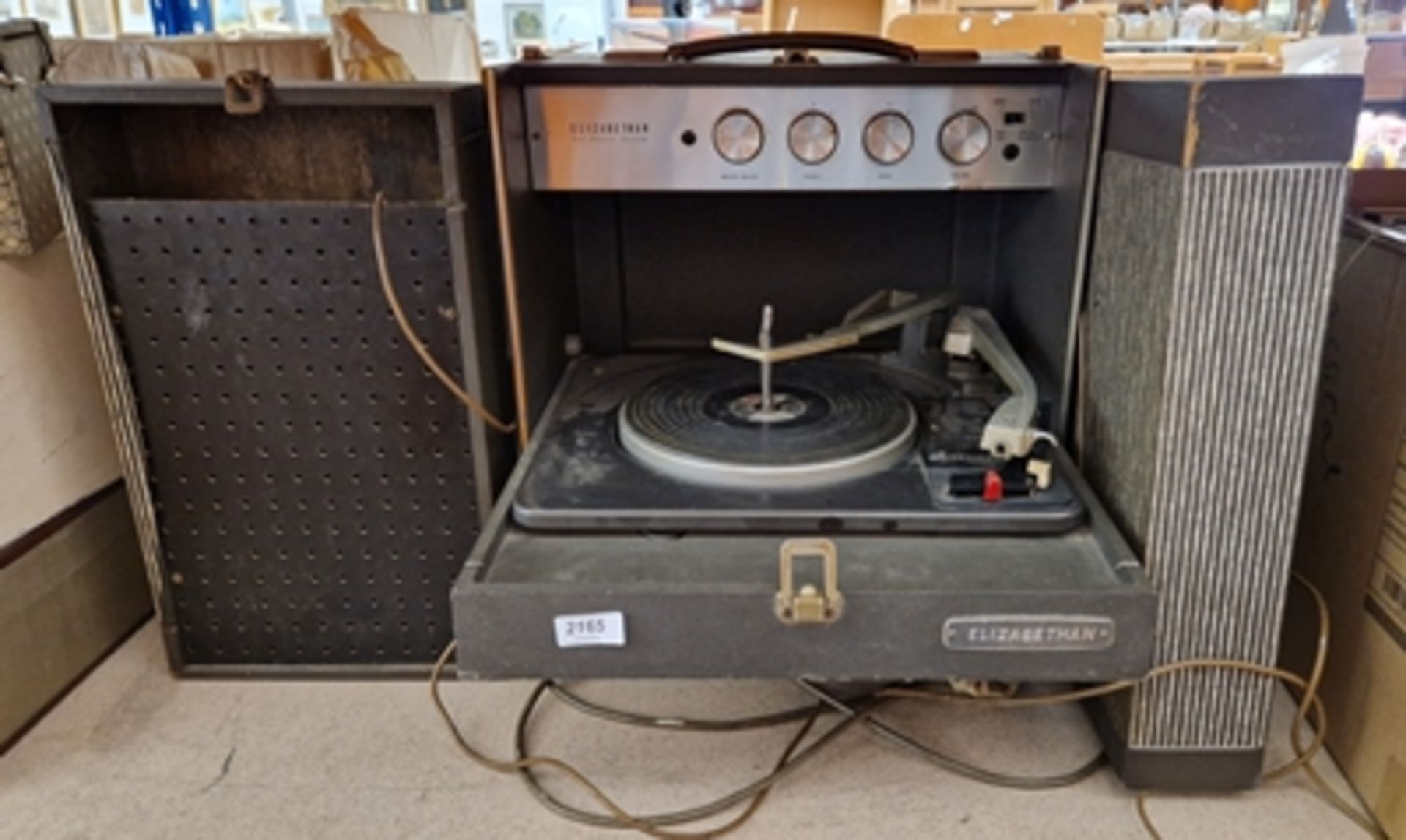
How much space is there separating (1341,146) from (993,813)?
20.2 inches

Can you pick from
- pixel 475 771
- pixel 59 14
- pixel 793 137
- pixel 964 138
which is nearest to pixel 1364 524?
pixel 964 138

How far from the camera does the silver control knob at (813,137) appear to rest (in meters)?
0.80

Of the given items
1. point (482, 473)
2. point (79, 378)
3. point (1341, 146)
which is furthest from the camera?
point (79, 378)

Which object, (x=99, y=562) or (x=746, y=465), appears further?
(x=99, y=562)

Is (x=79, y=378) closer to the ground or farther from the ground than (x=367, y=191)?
closer to the ground

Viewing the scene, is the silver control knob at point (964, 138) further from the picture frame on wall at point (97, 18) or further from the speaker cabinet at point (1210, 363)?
the picture frame on wall at point (97, 18)

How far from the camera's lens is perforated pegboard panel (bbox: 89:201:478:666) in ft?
2.61

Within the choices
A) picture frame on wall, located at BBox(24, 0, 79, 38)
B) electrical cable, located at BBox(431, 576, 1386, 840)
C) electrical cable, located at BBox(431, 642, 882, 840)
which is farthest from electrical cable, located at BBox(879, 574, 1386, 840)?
picture frame on wall, located at BBox(24, 0, 79, 38)

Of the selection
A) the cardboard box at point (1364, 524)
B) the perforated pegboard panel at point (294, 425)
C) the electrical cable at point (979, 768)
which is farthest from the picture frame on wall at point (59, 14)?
the cardboard box at point (1364, 524)

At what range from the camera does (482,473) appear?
2.77 feet

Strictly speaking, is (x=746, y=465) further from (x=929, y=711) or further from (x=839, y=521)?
(x=929, y=711)

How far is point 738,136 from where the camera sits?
0.80 metres

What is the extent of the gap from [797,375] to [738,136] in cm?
22

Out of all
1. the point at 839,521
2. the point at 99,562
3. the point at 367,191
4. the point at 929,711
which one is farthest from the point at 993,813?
the point at 99,562
